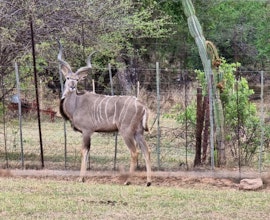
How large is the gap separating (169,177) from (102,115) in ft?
4.43

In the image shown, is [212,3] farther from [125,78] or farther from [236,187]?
[236,187]

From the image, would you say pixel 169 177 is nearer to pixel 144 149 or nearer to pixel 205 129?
pixel 144 149

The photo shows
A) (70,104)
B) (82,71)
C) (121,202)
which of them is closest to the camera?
(121,202)

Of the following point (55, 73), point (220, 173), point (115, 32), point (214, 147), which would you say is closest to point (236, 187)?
point (220, 173)

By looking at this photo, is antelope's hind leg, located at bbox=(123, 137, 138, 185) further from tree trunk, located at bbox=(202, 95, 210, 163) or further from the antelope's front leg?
tree trunk, located at bbox=(202, 95, 210, 163)

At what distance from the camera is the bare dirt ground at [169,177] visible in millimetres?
9281

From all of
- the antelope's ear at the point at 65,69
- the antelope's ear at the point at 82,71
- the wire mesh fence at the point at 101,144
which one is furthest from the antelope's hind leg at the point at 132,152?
the antelope's ear at the point at 65,69

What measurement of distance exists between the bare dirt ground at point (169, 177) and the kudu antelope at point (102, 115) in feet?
0.74

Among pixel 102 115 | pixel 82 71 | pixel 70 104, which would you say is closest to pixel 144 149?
pixel 102 115

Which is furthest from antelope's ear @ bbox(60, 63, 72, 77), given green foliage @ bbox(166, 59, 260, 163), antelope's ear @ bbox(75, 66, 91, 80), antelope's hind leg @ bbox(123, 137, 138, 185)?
green foliage @ bbox(166, 59, 260, 163)

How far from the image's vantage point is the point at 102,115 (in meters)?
9.89

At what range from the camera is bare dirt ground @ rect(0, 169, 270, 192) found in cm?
928

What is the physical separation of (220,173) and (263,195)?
144 cm

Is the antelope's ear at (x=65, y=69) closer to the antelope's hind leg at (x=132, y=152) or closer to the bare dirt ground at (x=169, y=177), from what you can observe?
the antelope's hind leg at (x=132, y=152)
